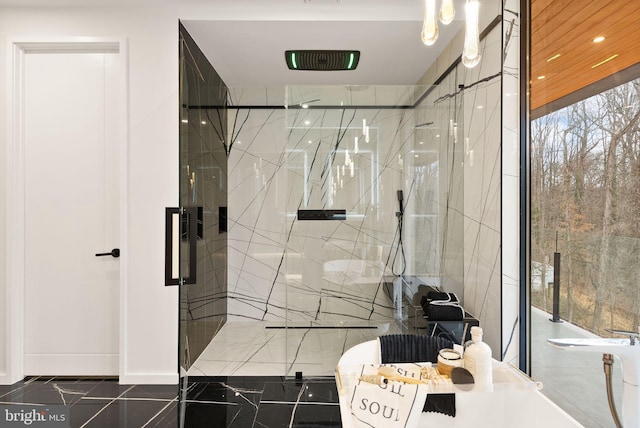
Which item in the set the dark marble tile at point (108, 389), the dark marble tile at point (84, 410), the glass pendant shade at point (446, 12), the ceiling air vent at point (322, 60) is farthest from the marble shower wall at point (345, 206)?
the glass pendant shade at point (446, 12)

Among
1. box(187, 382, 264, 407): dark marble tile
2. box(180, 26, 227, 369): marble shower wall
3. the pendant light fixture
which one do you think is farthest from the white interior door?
the pendant light fixture

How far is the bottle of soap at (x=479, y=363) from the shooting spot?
1342 mm

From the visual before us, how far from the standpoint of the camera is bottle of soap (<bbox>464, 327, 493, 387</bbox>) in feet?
4.40

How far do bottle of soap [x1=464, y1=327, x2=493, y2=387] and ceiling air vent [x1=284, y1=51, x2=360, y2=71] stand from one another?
252cm

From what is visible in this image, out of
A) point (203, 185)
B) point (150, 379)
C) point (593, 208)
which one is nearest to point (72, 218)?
point (203, 185)

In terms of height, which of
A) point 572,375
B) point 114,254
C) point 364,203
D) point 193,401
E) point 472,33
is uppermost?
point 472,33

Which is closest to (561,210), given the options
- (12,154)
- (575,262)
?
(575,262)

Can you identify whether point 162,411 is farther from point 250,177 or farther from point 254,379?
point 250,177

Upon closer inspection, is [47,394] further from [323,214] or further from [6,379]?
[323,214]

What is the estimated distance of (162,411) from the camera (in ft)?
7.71

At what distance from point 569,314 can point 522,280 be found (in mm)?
464

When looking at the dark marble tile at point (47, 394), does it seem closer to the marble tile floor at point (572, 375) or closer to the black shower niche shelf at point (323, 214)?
the black shower niche shelf at point (323, 214)

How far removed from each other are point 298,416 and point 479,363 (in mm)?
1318

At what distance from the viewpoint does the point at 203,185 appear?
11.0 ft
